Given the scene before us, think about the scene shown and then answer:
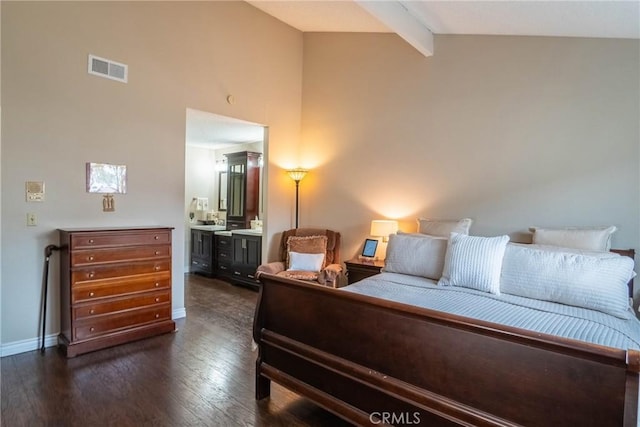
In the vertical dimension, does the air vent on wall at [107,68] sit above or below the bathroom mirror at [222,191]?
above

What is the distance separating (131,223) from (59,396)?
5.57 feet

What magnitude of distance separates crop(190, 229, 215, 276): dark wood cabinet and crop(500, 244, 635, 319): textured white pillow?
4.81 m

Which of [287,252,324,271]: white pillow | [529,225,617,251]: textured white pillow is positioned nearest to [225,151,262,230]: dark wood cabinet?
[287,252,324,271]: white pillow

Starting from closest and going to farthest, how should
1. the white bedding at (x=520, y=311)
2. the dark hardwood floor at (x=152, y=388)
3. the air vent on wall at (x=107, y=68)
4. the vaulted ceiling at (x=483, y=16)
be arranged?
the white bedding at (x=520, y=311)
the dark hardwood floor at (x=152, y=388)
the vaulted ceiling at (x=483, y=16)
the air vent on wall at (x=107, y=68)

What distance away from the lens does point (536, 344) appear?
135cm

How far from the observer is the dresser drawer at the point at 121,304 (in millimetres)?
3068

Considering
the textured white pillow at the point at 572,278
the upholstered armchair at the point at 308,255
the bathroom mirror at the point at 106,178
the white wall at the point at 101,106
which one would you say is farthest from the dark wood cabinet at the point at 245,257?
the textured white pillow at the point at 572,278

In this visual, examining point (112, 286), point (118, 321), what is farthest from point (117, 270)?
point (118, 321)

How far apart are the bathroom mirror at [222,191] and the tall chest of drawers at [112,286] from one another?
3.40m

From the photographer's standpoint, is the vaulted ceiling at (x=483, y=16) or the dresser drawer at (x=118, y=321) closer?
the vaulted ceiling at (x=483, y=16)

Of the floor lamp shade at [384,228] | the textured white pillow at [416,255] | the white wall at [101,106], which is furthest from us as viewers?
the floor lamp shade at [384,228]

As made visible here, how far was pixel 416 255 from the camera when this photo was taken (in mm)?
3211

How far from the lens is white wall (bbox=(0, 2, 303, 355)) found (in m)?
2.97

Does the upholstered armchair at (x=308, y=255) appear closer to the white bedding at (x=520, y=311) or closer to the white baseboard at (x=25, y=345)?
the white bedding at (x=520, y=311)
